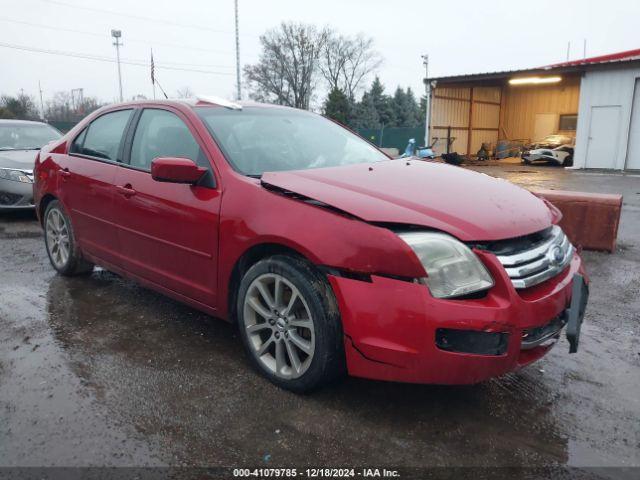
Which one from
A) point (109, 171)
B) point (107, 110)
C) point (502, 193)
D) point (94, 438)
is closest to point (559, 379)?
point (502, 193)

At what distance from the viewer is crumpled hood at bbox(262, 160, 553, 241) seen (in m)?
2.41

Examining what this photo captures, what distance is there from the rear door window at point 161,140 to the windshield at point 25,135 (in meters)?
5.84

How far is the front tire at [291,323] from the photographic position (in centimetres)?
251

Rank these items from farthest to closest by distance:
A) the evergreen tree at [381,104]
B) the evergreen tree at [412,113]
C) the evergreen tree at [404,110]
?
the evergreen tree at [412,113], the evergreen tree at [404,110], the evergreen tree at [381,104]

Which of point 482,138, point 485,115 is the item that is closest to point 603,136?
point 482,138

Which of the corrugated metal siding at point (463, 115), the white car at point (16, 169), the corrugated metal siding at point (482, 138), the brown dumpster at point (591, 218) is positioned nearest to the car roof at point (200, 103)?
the brown dumpster at point (591, 218)

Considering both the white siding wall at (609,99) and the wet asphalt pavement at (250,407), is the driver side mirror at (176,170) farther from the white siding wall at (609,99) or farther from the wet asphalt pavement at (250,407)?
the white siding wall at (609,99)

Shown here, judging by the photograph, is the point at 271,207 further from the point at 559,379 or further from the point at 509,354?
the point at 559,379

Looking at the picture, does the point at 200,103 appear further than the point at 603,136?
No

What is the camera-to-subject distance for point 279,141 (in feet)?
11.3

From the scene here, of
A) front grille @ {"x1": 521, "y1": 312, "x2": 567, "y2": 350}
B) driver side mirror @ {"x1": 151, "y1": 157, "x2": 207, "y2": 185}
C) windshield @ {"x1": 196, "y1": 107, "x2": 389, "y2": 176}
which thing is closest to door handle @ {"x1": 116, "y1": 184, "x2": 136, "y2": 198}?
driver side mirror @ {"x1": 151, "y1": 157, "x2": 207, "y2": 185}

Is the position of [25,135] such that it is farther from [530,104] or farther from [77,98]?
[77,98]

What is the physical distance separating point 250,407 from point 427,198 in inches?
54.8

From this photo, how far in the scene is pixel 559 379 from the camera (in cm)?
295
